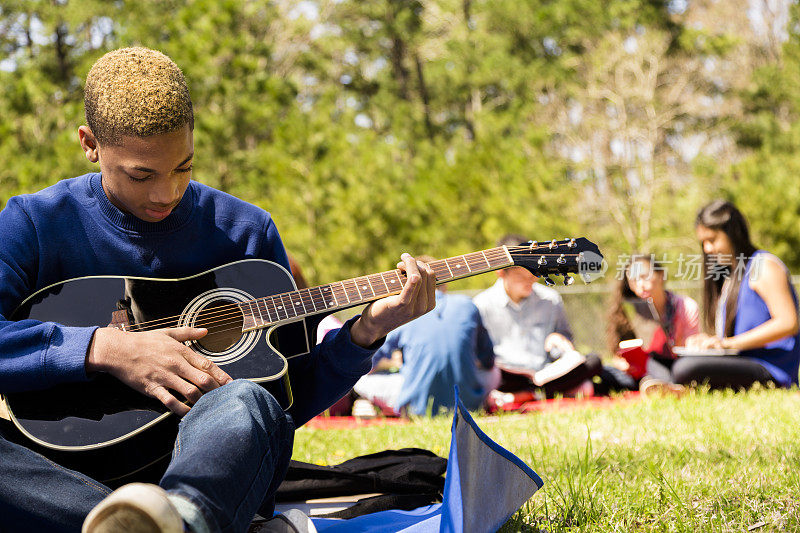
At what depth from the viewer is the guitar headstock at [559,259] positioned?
2.85 metres

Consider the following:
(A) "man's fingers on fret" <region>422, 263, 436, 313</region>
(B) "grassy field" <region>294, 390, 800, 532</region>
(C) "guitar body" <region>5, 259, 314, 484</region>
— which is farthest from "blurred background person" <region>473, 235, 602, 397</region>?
(C) "guitar body" <region>5, 259, 314, 484</region>

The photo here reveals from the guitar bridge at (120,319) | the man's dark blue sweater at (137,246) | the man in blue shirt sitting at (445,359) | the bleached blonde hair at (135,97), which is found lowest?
the man in blue shirt sitting at (445,359)

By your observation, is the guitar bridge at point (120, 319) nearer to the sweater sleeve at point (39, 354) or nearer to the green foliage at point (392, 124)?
the sweater sleeve at point (39, 354)

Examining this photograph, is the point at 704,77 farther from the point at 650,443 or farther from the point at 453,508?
the point at 453,508

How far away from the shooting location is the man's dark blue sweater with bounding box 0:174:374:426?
2.46m

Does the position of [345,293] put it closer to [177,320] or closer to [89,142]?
[177,320]

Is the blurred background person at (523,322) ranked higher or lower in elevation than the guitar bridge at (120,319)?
lower

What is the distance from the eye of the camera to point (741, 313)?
6.47m

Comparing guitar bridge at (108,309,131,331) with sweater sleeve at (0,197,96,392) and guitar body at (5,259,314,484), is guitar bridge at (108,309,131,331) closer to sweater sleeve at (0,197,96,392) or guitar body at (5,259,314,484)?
guitar body at (5,259,314,484)

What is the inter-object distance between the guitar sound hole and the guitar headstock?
0.99 meters

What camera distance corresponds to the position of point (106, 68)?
2377 mm

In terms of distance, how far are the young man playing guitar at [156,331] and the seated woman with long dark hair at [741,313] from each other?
4.39 m

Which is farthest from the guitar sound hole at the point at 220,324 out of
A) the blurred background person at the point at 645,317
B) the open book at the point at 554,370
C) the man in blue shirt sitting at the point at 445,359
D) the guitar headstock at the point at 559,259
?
the blurred background person at the point at 645,317

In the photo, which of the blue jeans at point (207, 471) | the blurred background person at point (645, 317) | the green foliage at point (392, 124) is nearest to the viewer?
the blue jeans at point (207, 471)
